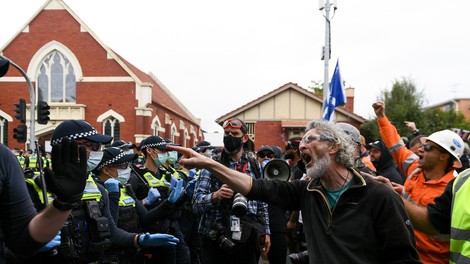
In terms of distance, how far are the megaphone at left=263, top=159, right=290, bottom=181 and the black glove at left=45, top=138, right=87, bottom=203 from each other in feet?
11.1

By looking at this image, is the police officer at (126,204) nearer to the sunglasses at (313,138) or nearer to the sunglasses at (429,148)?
the sunglasses at (313,138)

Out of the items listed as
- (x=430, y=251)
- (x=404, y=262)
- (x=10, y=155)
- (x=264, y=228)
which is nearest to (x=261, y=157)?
(x=264, y=228)

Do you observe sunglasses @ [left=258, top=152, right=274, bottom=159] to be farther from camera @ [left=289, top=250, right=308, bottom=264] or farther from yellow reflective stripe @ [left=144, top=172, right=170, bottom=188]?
camera @ [left=289, top=250, right=308, bottom=264]

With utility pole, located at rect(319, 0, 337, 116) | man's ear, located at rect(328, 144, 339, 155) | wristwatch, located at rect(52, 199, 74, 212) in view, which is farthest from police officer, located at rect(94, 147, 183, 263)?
utility pole, located at rect(319, 0, 337, 116)

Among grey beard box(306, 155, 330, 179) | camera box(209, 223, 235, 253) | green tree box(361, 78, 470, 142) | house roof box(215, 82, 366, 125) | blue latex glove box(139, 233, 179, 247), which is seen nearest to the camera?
grey beard box(306, 155, 330, 179)

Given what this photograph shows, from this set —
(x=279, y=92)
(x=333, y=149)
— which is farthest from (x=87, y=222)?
(x=279, y=92)

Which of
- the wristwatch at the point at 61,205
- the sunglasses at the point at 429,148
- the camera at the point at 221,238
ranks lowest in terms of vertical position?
the camera at the point at 221,238

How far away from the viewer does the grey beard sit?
319cm

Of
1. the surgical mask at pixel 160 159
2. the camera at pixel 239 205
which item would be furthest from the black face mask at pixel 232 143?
the surgical mask at pixel 160 159

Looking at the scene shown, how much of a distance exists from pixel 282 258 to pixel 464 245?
3.71m

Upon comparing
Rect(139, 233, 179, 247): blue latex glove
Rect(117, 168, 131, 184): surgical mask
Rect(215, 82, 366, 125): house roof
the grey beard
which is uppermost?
Rect(215, 82, 366, 125): house roof

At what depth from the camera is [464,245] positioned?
279 cm

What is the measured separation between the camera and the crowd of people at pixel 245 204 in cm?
233

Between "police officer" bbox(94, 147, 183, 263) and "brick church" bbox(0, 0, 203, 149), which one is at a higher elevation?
"brick church" bbox(0, 0, 203, 149)
